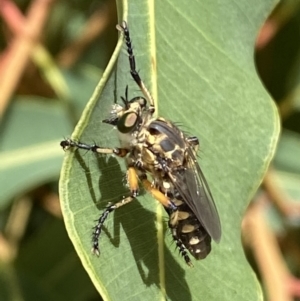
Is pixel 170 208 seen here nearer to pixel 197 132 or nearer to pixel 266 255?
pixel 197 132

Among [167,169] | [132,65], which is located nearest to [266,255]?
[167,169]

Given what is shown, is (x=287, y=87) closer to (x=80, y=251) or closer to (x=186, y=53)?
(x=186, y=53)

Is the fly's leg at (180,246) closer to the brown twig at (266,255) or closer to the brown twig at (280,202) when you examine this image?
the brown twig at (266,255)

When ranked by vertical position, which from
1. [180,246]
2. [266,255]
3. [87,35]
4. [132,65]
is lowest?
[266,255]

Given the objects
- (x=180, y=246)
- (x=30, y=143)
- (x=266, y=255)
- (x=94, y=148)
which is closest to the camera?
(x=94, y=148)

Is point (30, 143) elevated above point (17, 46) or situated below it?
below

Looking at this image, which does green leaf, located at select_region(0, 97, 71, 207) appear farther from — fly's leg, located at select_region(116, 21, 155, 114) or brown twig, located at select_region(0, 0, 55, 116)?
fly's leg, located at select_region(116, 21, 155, 114)

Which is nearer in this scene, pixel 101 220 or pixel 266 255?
pixel 101 220
